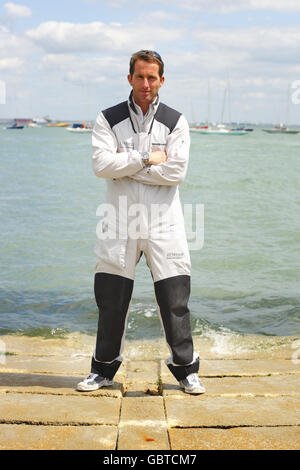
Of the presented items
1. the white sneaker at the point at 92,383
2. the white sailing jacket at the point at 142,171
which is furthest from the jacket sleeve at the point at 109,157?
the white sneaker at the point at 92,383

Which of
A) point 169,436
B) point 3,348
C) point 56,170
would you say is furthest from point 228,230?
point 56,170

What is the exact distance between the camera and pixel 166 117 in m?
3.81

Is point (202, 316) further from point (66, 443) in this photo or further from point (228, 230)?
point (228, 230)

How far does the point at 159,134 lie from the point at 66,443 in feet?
6.53

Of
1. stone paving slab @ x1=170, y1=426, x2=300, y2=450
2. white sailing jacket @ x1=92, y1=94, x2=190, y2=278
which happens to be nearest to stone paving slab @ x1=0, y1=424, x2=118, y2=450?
stone paving slab @ x1=170, y1=426, x2=300, y2=450

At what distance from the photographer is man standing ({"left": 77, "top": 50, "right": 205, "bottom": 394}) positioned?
12.3 feet

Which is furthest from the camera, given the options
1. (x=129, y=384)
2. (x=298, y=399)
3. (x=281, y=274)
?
(x=281, y=274)

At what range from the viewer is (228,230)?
49.4 ft

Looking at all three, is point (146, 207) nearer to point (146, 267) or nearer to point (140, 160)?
point (140, 160)

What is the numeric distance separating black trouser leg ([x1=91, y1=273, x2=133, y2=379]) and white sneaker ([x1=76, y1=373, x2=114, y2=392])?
37mm

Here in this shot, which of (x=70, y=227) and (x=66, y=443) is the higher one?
(x=66, y=443)

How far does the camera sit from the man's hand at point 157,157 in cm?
372

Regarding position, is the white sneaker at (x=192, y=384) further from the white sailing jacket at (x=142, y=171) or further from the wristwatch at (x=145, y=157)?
the wristwatch at (x=145, y=157)

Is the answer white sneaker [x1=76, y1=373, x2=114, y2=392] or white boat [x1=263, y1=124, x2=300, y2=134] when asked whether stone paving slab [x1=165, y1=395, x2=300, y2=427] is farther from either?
white boat [x1=263, y1=124, x2=300, y2=134]
